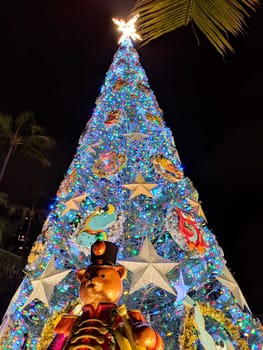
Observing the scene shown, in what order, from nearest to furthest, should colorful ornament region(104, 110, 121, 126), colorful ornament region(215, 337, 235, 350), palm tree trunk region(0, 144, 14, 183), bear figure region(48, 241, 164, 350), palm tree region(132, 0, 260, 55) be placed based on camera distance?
palm tree region(132, 0, 260, 55)
bear figure region(48, 241, 164, 350)
colorful ornament region(215, 337, 235, 350)
colorful ornament region(104, 110, 121, 126)
palm tree trunk region(0, 144, 14, 183)

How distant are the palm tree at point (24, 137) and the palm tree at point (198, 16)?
14.2 m

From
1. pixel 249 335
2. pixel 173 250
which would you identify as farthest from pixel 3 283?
pixel 249 335

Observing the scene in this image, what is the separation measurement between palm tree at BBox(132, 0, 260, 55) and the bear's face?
2.71m

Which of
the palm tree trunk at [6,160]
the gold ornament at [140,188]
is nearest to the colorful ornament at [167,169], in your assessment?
the gold ornament at [140,188]

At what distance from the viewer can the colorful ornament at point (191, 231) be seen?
5879 mm

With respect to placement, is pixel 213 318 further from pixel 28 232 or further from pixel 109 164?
pixel 28 232

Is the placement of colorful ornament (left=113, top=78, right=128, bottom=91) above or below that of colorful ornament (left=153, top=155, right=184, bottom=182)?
above

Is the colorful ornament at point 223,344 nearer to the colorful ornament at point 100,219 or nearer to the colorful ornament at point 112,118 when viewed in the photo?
the colorful ornament at point 100,219

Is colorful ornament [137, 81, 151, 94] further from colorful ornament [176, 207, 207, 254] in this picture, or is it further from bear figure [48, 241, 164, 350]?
bear figure [48, 241, 164, 350]

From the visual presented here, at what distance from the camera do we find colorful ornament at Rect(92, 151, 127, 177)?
690 centimetres

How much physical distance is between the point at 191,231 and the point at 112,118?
3.43m

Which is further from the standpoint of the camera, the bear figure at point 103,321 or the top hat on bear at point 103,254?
the top hat on bear at point 103,254

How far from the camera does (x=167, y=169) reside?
693 centimetres

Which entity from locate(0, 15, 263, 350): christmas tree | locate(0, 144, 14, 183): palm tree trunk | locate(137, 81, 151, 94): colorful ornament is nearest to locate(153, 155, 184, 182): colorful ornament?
locate(0, 15, 263, 350): christmas tree
